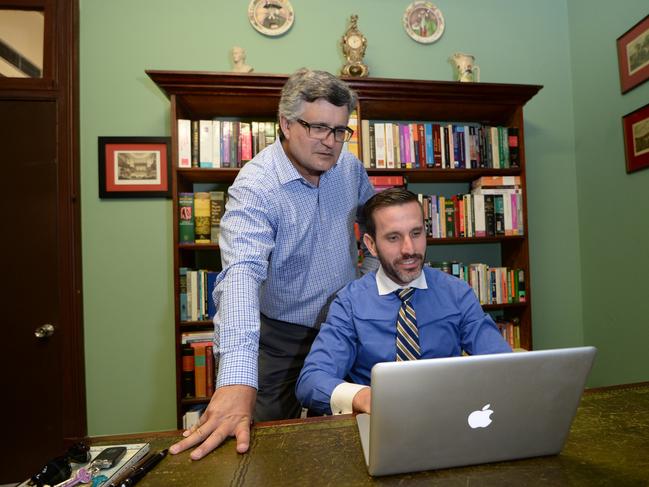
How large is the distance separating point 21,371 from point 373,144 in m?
2.50

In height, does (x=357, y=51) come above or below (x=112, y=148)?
above

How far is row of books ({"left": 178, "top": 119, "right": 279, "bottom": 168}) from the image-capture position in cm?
216

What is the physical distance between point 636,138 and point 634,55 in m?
0.48

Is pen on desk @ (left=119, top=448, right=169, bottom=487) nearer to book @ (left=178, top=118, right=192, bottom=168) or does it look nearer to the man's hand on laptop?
the man's hand on laptop

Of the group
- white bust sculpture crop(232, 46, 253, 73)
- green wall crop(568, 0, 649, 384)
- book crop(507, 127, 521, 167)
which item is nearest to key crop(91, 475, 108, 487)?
white bust sculpture crop(232, 46, 253, 73)

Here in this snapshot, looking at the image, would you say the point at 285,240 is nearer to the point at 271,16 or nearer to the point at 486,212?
the point at 486,212

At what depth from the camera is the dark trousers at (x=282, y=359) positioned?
4.99ft

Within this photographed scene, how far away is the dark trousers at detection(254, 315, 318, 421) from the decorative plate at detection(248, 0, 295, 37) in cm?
197

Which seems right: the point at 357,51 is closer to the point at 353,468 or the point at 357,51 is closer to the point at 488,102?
the point at 488,102

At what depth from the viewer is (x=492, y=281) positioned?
243cm

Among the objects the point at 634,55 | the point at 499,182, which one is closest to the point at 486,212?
the point at 499,182

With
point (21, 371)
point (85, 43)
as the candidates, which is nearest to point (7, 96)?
point (85, 43)

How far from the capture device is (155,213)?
2.43 metres

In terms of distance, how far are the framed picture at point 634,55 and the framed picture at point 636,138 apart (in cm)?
17
